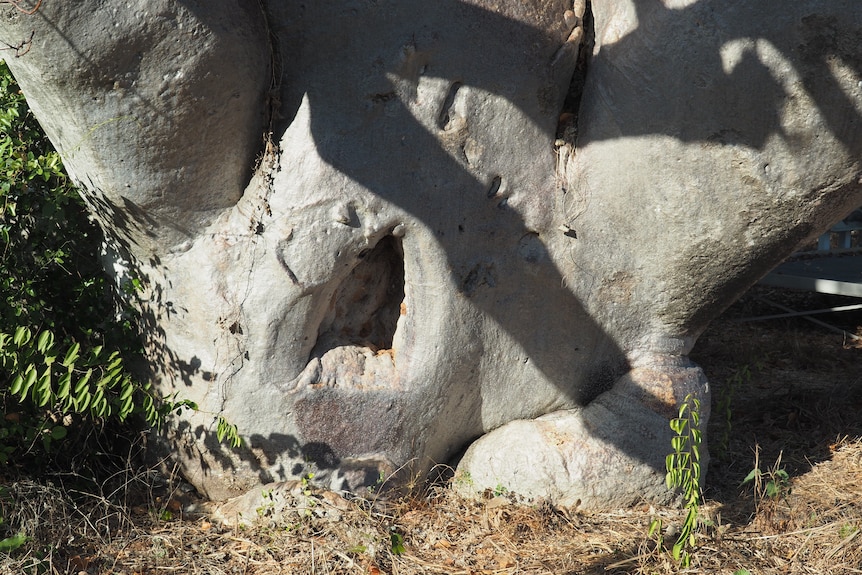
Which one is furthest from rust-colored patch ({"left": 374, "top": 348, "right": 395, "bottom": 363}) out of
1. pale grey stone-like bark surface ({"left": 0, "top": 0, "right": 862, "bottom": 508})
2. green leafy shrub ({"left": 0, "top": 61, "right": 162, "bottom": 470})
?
green leafy shrub ({"left": 0, "top": 61, "right": 162, "bottom": 470})

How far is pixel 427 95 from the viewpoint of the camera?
356 cm

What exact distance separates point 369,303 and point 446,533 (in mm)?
1075

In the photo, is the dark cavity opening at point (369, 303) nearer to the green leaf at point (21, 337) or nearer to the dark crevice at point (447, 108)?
the dark crevice at point (447, 108)

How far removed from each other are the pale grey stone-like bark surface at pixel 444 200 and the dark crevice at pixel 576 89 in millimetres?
17

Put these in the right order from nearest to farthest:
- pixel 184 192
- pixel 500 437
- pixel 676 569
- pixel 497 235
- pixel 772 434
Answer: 1. pixel 676 569
2. pixel 184 192
3. pixel 497 235
4. pixel 500 437
5. pixel 772 434

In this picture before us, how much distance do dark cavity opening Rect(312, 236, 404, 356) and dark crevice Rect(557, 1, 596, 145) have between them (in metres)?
0.94

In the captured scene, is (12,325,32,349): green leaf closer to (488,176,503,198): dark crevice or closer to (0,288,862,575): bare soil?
(0,288,862,575): bare soil

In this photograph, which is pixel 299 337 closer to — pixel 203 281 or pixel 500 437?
pixel 203 281

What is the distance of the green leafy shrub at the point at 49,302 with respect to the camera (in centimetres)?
339

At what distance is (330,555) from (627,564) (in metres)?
1.17

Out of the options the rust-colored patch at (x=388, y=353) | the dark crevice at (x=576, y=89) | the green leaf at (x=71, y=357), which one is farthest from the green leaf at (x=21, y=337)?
the dark crevice at (x=576, y=89)

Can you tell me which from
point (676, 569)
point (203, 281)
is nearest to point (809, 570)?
point (676, 569)

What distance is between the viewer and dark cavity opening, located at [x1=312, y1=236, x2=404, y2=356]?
3.79m

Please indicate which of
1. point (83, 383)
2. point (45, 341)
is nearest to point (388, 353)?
point (83, 383)
